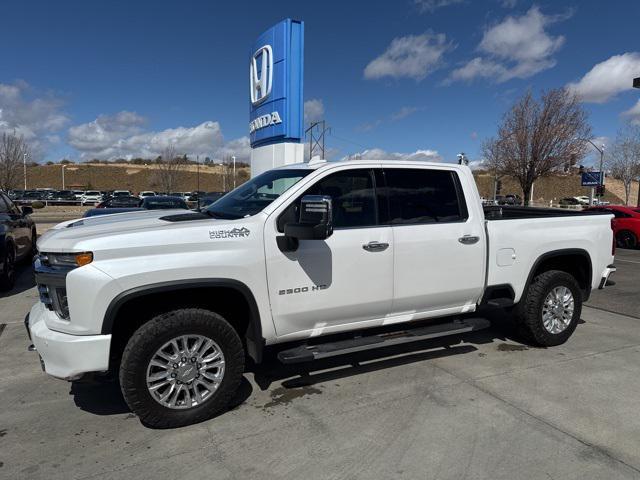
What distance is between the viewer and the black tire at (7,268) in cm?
800

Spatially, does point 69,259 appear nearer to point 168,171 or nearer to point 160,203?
point 160,203

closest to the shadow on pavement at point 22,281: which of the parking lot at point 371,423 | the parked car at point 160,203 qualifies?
the parked car at point 160,203

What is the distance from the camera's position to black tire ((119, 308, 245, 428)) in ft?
10.9

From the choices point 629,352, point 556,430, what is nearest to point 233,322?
point 556,430

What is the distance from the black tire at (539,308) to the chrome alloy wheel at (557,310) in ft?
0.14

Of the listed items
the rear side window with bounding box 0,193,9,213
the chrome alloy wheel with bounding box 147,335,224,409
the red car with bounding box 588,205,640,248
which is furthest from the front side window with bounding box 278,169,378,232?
the red car with bounding box 588,205,640,248

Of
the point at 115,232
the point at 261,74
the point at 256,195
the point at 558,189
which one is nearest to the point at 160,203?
the point at 261,74

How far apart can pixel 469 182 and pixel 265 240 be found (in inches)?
90.2

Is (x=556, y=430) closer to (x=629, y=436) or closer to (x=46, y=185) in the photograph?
(x=629, y=436)

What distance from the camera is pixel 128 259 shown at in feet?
10.7

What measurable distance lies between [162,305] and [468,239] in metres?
2.79

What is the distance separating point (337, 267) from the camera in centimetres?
394

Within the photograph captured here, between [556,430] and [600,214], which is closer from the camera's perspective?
[556,430]

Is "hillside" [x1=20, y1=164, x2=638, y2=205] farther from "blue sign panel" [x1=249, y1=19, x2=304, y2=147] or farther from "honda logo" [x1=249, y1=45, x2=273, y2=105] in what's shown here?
"blue sign panel" [x1=249, y1=19, x2=304, y2=147]
